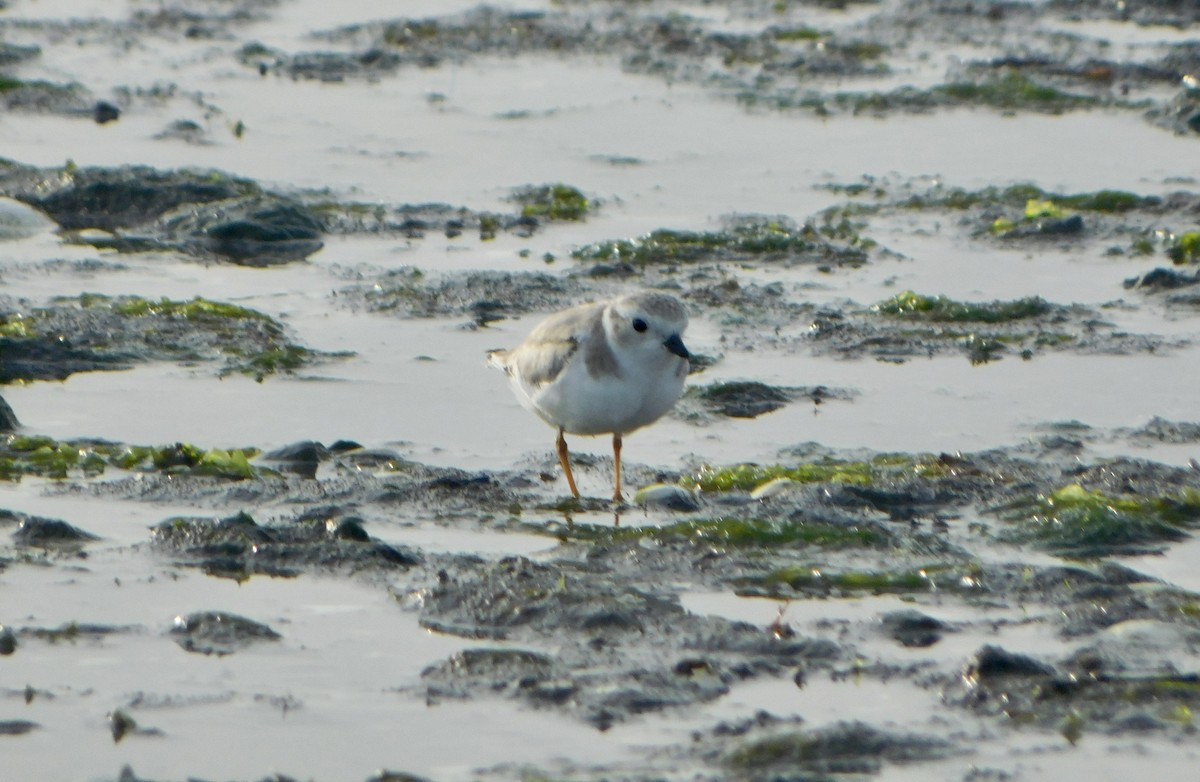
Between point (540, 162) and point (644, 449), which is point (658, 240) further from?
point (644, 449)

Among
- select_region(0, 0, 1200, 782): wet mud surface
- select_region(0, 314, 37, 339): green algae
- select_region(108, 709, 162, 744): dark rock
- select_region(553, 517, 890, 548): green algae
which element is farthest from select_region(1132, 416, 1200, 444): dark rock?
select_region(0, 314, 37, 339): green algae

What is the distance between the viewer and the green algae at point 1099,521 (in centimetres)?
565

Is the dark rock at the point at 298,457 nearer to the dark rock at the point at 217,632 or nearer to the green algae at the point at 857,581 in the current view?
the dark rock at the point at 217,632

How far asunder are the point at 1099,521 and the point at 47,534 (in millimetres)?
3281

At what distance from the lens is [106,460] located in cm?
643

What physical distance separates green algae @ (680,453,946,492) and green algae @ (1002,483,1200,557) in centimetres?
52

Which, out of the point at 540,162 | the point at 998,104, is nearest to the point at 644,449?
the point at 540,162

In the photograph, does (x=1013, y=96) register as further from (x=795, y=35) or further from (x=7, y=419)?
(x=7, y=419)

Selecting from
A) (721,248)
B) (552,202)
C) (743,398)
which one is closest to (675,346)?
(743,398)

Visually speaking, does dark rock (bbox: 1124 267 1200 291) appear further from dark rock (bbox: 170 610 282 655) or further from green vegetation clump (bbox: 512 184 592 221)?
dark rock (bbox: 170 610 282 655)

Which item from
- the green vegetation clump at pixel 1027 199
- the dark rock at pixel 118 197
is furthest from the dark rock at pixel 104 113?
the green vegetation clump at pixel 1027 199

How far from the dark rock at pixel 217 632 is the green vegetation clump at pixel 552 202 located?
5830 mm

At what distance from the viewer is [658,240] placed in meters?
9.78

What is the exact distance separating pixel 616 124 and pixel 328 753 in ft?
30.4
